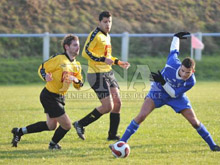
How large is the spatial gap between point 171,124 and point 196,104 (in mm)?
3207

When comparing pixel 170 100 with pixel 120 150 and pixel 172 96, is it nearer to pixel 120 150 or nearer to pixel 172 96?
pixel 172 96

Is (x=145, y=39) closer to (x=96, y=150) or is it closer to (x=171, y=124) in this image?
(x=171, y=124)

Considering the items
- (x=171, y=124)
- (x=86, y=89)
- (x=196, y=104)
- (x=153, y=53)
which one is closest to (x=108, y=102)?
(x=171, y=124)

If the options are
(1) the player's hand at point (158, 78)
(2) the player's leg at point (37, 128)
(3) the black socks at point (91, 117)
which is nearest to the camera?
(1) the player's hand at point (158, 78)

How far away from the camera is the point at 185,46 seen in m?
24.1

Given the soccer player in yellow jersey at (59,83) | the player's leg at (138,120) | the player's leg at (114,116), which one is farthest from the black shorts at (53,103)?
Answer: the player's leg at (114,116)

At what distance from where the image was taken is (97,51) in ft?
25.4

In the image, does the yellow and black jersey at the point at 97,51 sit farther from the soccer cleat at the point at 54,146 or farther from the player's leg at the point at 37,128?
the soccer cleat at the point at 54,146

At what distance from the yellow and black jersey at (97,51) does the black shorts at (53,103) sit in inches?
40.7

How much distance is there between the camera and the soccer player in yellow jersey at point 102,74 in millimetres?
7566

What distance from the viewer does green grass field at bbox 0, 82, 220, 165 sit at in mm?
6152

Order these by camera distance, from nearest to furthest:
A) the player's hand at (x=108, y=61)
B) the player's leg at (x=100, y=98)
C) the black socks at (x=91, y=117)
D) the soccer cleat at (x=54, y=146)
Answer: the soccer cleat at (x=54, y=146) < the player's hand at (x=108, y=61) < the player's leg at (x=100, y=98) < the black socks at (x=91, y=117)

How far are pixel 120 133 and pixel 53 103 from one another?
1.80m

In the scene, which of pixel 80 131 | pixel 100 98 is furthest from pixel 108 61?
pixel 80 131
